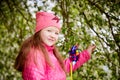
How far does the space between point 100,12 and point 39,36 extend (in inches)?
50.7

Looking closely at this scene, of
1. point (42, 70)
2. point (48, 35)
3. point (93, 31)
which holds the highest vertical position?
point (48, 35)

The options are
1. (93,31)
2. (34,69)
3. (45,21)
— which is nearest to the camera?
(34,69)

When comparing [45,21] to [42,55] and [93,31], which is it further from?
[93,31]

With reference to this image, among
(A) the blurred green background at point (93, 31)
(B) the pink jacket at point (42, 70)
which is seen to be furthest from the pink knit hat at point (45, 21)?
(A) the blurred green background at point (93, 31)

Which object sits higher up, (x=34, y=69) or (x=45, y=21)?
(x=45, y=21)

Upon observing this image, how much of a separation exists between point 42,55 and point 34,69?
0.35ft

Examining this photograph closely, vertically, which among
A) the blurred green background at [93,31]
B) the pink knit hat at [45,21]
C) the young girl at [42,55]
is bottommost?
the blurred green background at [93,31]

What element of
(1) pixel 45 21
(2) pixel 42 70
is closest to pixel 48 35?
(1) pixel 45 21

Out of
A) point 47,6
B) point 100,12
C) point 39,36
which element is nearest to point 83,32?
point 100,12

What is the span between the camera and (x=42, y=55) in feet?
7.36

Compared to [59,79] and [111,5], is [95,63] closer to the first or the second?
[111,5]

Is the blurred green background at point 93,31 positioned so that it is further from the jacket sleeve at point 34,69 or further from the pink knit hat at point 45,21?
the jacket sleeve at point 34,69

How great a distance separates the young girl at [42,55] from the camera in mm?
2188

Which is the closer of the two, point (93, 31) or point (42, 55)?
point (42, 55)
